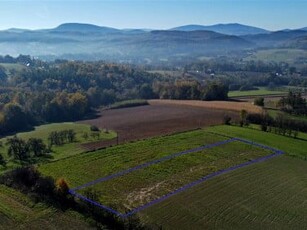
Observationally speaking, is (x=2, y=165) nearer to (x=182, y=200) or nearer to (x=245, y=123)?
(x=182, y=200)

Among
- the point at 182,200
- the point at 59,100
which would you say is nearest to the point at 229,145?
the point at 182,200

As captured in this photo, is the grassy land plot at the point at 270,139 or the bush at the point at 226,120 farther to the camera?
the bush at the point at 226,120

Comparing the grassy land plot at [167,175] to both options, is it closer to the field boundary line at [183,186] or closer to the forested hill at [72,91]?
the field boundary line at [183,186]

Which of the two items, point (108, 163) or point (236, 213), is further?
point (108, 163)

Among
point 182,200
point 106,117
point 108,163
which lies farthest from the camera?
point 106,117

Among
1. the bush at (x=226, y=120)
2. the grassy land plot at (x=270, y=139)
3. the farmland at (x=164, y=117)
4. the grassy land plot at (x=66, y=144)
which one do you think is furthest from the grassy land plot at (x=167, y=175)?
the bush at (x=226, y=120)

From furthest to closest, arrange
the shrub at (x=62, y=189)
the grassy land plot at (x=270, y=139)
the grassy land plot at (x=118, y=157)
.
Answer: the grassy land plot at (x=270, y=139), the grassy land plot at (x=118, y=157), the shrub at (x=62, y=189)

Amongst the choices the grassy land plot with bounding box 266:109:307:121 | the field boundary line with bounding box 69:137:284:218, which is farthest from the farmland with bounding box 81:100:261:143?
the field boundary line with bounding box 69:137:284:218
